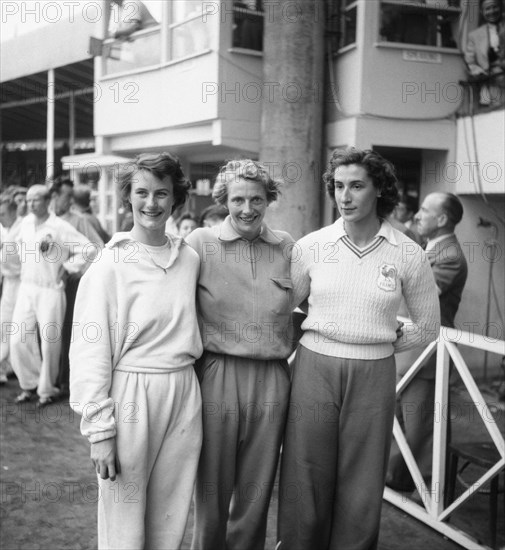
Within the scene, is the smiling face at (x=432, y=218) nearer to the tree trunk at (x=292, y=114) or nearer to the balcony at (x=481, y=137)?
the tree trunk at (x=292, y=114)

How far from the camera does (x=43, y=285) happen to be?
6219 millimetres

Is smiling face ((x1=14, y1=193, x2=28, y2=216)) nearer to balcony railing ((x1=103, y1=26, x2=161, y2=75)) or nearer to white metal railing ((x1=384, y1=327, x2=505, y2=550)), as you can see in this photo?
balcony railing ((x1=103, y1=26, x2=161, y2=75))

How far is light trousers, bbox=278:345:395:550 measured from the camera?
292 centimetres

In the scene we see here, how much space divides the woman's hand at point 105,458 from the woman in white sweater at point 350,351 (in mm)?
832

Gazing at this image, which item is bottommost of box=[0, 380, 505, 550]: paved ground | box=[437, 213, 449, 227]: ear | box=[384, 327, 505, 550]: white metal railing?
box=[0, 380, 505, 550]: paved ground

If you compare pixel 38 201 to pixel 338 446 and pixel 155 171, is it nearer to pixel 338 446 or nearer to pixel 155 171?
pixel 155 171

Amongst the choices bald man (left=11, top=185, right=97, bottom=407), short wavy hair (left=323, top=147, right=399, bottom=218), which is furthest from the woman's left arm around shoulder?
bald man (left=11, top=185, right=97, bottom=407)

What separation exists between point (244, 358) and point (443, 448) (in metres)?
1.59

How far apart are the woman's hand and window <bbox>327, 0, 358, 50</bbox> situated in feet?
20.7

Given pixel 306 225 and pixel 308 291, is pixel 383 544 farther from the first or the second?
pixel 306 225

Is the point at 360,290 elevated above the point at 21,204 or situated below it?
below

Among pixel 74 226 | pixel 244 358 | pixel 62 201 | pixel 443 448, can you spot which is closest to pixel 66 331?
pixel 74 226

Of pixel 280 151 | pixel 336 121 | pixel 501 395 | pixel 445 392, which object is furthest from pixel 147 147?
pixel 445 392

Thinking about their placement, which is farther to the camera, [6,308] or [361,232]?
[6,308]
